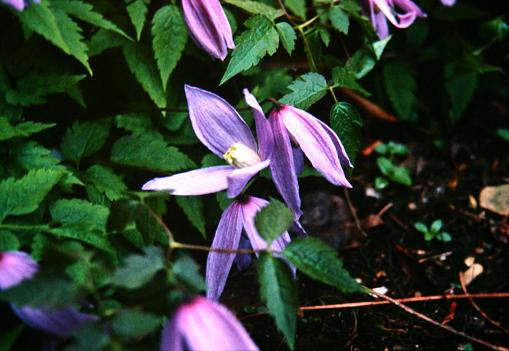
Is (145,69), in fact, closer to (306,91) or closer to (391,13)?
(306,91)

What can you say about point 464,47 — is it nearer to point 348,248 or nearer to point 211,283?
point 348,248

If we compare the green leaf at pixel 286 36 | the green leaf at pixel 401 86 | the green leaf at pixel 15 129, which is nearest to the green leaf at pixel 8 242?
the green leaf at pixel 15 129

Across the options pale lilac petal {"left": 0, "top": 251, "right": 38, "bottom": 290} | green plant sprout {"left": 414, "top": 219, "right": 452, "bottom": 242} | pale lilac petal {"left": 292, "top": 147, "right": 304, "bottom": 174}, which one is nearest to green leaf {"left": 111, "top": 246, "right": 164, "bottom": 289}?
pale lilac petal {"left": 0, "top": 251, "right": 38, "bottom": 290}

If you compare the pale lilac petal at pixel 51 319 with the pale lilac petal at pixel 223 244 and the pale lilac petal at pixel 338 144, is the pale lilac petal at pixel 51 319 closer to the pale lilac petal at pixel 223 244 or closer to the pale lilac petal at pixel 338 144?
the pale lilac petal at pixel 223 244

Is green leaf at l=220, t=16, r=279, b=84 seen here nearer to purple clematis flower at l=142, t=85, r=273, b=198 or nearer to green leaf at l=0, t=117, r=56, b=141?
purple clematis flower at l=142, t=85, r=273, b=198

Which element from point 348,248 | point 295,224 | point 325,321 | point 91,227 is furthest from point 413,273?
point 91,227

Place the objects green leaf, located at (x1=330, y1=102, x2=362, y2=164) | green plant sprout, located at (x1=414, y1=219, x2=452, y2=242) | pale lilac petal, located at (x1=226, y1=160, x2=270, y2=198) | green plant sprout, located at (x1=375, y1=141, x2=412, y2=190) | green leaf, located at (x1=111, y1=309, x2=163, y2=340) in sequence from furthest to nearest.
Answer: green plant sprout, located at (x1=375, y1=141, x2=412, y2=190), green plant sprout, located at (x1=414, y1=219, x2=452, y2=242), green leaf, located at (x1=330, y1=102, x2=362, y2=164), pale lilac petal, located at (x1=226, y1=160, x2=270, y2=198), green leaf, located at (x1=111, y1=309, x2=163, y2=340)
